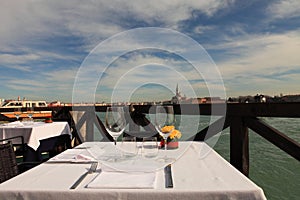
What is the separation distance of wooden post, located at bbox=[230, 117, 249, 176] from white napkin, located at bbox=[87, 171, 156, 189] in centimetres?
139

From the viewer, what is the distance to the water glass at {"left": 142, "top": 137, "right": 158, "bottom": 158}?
1.24 m

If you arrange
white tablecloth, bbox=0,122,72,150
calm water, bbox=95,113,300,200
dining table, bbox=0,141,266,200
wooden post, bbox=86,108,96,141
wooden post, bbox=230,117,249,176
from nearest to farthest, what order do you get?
dining table, bbox=0,141,266,200
wooden post, bbox=230,117,249,176
calm water, bbox=95,113,300,200
white tablecloth, bbox=0,122,72,150
wooden post, bbox=86,108,96,141

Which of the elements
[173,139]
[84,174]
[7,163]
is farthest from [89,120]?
[84,174]

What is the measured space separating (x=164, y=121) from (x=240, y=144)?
1170 mm

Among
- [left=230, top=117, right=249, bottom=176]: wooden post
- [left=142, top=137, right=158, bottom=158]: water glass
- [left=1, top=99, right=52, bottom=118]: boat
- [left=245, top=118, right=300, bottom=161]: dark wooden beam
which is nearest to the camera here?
[left=142, top=137, right=158, bottom=158]: water glass

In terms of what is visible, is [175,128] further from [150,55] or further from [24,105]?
[24,105]

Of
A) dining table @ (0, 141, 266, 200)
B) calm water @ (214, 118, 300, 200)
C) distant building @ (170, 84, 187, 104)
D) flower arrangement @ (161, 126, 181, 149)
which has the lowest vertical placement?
calm water @ (214, 118, 300, 200)

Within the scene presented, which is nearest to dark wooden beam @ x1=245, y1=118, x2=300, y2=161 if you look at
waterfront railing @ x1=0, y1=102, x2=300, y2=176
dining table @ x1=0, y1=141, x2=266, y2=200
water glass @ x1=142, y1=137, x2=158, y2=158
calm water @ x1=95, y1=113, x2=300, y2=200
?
waterfront railing @ x1=0, y1=102, x2=300, y2=176

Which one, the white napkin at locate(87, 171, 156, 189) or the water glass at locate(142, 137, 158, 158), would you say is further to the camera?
the water glass at locate(142, 137, 158, 158)

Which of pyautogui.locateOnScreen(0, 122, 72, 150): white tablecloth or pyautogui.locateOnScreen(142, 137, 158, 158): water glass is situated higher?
pyautogui.locateOnScreen(142, 137, 158, 158): water glass

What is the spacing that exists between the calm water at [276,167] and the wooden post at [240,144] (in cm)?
23

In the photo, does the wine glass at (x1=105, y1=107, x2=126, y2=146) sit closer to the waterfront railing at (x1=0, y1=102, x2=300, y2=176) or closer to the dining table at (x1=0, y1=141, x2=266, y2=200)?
the dining table at (x1=0, y1=141, x2=266, y2=200)

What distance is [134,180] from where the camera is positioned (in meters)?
0.83

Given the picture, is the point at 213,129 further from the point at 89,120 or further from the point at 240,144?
the point at 89,120
